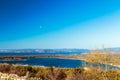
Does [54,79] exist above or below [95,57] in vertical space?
below

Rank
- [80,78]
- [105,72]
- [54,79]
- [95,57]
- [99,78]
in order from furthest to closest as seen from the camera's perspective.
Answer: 1. [95,57]
2. [105,72]
3. [99,78]
4. [54,79]
5. [80,78]

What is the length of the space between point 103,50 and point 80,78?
399 inches

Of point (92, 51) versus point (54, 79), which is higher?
point (92, 51)

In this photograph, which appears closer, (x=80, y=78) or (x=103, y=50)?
(x=80, y=78)

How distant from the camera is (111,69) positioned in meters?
26.0

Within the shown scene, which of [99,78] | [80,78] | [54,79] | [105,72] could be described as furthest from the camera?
[105,72]

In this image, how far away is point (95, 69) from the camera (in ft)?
84.9

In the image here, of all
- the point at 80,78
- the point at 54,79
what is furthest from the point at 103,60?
the point at 80,78

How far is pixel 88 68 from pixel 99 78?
504 cm

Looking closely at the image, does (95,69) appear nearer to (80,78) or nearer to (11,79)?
(80,78)

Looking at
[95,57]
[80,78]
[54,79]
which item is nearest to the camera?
[80,78]

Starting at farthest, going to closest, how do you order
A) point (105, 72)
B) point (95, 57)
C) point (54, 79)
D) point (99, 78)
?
point (95, 57) → point (105, 72) → point (99, 78) → point (54, 79)

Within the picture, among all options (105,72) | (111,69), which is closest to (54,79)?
(105,72)

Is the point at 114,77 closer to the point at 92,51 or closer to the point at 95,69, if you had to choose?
the point at 95,69
